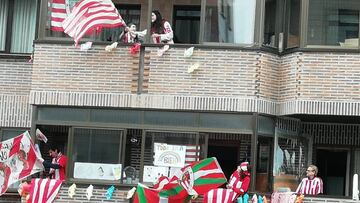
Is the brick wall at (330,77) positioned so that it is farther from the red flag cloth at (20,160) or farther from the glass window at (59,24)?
the red flag cloth at (20,160)

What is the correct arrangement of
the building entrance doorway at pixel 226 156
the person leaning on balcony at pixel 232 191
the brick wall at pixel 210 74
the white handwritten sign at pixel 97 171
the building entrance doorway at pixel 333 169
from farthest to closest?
1. the building entrance doorway at pixel 333 169
2. the building entrance doorway at pixel 226 156
3. the white handwritten sign at pixel 97 171
4. the brick wall at pixel 210 74
5. the person leaning on balcony at pixel 232 191

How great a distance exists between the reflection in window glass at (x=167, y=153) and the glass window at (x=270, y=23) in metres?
2.64

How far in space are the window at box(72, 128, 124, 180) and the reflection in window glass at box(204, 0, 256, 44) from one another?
289 cm

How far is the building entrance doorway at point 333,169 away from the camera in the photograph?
20.6 meters

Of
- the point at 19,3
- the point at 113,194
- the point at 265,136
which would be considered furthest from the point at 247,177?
the point at 19,3

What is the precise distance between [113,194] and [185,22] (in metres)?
4.23

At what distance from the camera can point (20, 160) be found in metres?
18.6

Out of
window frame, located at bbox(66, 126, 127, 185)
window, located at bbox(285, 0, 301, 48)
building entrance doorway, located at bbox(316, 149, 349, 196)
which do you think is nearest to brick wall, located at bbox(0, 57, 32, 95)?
window frame, located at bbox(66, 126, 127, 185)

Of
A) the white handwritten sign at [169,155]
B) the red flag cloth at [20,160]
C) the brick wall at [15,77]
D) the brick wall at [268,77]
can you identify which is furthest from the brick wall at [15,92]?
the brick wall at [268,77]

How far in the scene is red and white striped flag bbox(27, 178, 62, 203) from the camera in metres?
18.4

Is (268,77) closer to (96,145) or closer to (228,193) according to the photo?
(228,193)

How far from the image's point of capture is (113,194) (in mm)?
18438

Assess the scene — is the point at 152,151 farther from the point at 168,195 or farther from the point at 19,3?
the point at 19,3

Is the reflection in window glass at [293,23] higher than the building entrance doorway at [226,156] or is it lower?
higher
